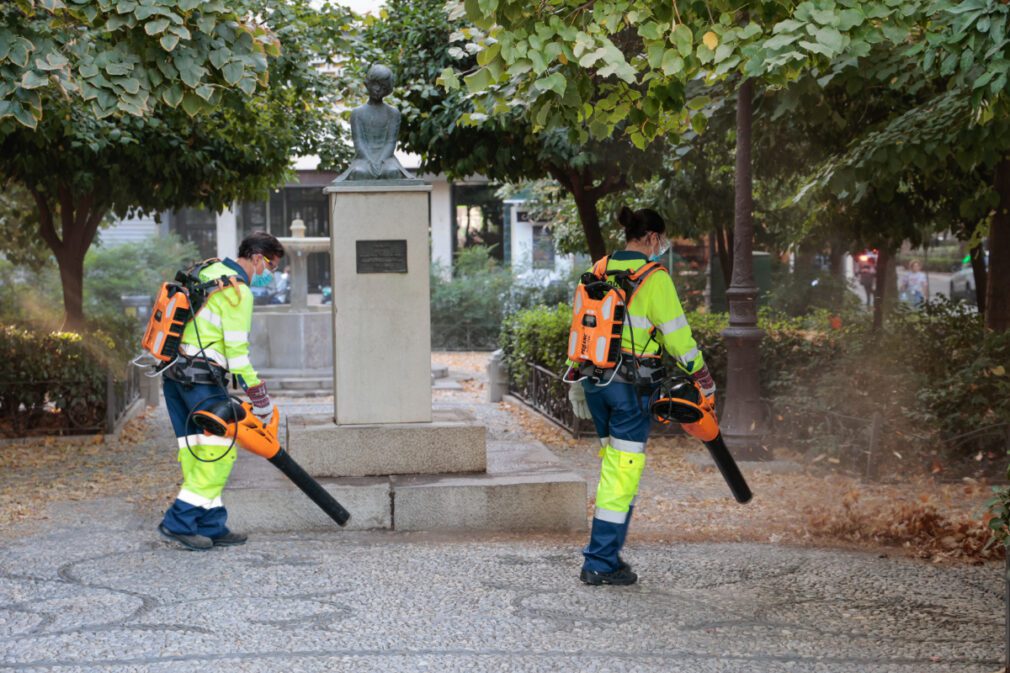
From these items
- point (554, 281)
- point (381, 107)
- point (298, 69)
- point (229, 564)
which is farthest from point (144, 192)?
point (554, 281)

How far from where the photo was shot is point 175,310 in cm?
684

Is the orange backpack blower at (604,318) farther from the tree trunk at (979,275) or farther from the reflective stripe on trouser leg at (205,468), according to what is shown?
the tree trunk at (979,275)

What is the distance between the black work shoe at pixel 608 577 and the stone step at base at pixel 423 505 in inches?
55.4

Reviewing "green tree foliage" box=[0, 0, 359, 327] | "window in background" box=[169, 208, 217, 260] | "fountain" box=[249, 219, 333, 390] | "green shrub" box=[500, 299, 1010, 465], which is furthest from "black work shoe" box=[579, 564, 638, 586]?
"window in background" box=[169, 208, 217, 260]

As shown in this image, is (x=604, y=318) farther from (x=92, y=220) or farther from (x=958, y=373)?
(x=92, y=220)

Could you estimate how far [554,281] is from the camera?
27062mm

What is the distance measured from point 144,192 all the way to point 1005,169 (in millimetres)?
8965

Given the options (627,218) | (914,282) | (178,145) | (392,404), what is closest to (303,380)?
(178,145)

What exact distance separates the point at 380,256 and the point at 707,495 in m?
3.19

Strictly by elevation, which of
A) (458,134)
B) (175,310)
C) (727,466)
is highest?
(458,134)

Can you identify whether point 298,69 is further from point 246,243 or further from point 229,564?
point 229,564

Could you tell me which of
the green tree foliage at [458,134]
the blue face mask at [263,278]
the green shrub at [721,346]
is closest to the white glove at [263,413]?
the blue face mask at [263,278]

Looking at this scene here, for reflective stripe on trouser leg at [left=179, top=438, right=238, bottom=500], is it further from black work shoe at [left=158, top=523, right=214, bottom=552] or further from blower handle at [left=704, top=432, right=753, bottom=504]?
blower handle at [left=704, top=432, right=753, bottom=504]

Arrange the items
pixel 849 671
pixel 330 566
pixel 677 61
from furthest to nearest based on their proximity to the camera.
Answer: pixel 330 566
pixel 677 61
pixel 849 671
